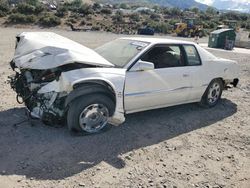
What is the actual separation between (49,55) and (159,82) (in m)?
1.97

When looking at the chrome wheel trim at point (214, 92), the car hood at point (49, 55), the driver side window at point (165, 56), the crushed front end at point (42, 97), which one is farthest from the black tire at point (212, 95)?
the crushed front end at point (42, 97)

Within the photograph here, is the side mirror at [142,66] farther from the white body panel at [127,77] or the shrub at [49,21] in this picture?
the shrub at [49,21]

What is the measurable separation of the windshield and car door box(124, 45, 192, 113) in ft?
0.65

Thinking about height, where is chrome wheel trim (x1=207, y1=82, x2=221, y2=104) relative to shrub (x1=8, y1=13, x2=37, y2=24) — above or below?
below

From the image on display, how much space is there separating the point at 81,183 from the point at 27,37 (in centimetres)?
303

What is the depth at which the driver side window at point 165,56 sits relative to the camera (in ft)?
19.3

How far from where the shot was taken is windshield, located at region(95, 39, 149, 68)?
5621mm

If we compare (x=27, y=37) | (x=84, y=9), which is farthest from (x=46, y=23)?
(x=27, y=37)

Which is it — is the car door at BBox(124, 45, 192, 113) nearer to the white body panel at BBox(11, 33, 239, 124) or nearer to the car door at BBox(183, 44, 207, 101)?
the white body panel at BBox(11, 33, 239, 124)

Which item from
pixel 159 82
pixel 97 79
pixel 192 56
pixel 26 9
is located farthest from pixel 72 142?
pixel 26 9

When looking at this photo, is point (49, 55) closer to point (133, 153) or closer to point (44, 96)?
point (44, 96)

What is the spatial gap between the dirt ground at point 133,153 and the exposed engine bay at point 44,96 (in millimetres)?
331

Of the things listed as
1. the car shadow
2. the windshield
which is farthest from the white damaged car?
the car shadow

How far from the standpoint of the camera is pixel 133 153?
486 centimetres
